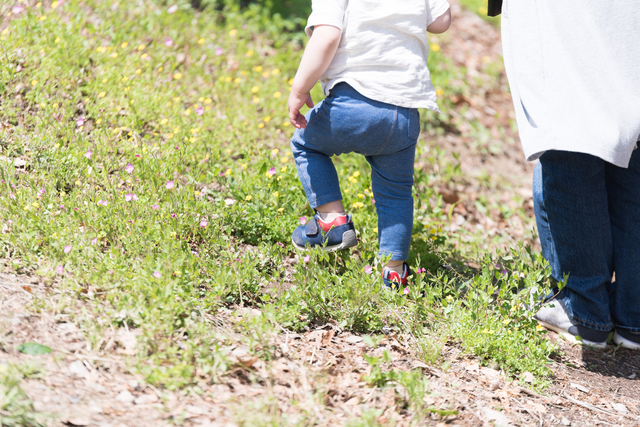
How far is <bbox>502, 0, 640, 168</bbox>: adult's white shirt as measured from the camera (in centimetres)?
213

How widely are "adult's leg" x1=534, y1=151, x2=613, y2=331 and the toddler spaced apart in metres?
0.67

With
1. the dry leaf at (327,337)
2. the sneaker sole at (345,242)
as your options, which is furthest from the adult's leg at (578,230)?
the dry leaf at (327,337)

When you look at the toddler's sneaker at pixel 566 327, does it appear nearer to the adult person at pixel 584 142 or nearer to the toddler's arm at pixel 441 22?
the adult person at pixel 584 142

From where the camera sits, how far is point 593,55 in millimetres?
2156

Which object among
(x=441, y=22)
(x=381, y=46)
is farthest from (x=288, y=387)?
(x=441, y=22)

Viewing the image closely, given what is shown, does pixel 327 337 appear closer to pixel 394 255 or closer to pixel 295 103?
pixel 394 255

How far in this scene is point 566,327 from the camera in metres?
2.84

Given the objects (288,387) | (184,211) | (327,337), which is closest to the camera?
(288,387)

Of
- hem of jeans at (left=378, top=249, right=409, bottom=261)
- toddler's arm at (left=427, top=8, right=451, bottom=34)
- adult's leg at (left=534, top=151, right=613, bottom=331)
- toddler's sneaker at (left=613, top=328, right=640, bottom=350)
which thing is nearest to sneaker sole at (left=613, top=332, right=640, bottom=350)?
toddler's sneaker at (left=613, top=328, right=640, bottom=350)

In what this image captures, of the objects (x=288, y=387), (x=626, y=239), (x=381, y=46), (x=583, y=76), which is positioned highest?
(x=381, y=46)

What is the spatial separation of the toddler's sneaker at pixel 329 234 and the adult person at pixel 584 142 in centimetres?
96

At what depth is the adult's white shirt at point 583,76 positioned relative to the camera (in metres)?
2.13

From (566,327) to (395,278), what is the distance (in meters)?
0.96

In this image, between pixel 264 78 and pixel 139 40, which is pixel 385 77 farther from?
pixel 139 40
